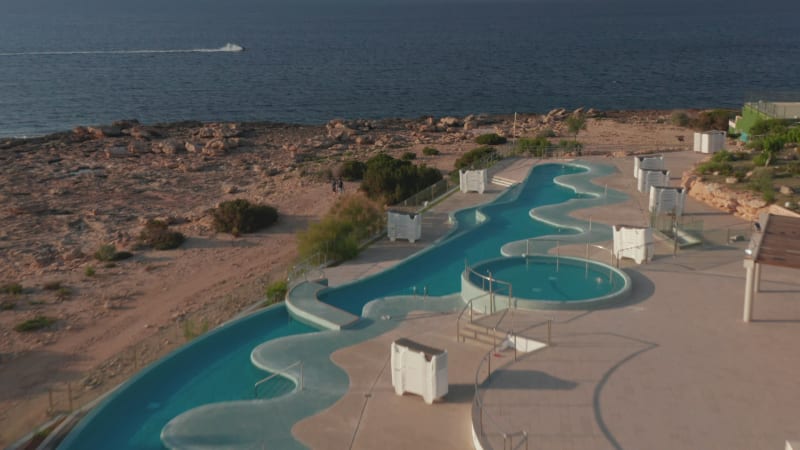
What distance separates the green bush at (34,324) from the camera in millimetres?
20984

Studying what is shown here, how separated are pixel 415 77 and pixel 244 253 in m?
82.1

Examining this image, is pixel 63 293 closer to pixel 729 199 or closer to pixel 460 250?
pixel 460 250

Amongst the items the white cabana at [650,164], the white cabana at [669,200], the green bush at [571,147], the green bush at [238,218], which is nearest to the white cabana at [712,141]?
the white cabana at [650,164]

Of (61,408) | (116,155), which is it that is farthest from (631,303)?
(116,155)

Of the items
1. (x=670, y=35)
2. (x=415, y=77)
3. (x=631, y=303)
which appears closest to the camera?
(x=631, y=303)

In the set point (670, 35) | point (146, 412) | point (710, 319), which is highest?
point (670, 35)

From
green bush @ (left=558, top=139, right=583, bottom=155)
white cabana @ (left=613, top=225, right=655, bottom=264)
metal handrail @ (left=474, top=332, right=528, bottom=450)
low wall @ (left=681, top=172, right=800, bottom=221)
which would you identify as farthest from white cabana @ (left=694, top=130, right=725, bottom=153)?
metal handrail @ (left=474, top=332, right=528, bottom=450)

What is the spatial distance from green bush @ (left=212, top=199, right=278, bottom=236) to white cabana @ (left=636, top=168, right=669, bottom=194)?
1349cm

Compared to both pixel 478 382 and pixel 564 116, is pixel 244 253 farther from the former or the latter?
pixel 564 116

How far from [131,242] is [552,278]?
15.2 meters

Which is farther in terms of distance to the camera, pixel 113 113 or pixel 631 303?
pixel 113 113

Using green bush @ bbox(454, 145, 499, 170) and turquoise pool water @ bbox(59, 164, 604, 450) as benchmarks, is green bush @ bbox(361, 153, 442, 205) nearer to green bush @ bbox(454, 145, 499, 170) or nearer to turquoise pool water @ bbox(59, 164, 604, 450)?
green bush @ bbox(454, 145, 499, 170)

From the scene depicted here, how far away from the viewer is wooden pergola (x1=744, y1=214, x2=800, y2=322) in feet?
50.9

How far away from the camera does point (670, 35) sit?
6762 inches
